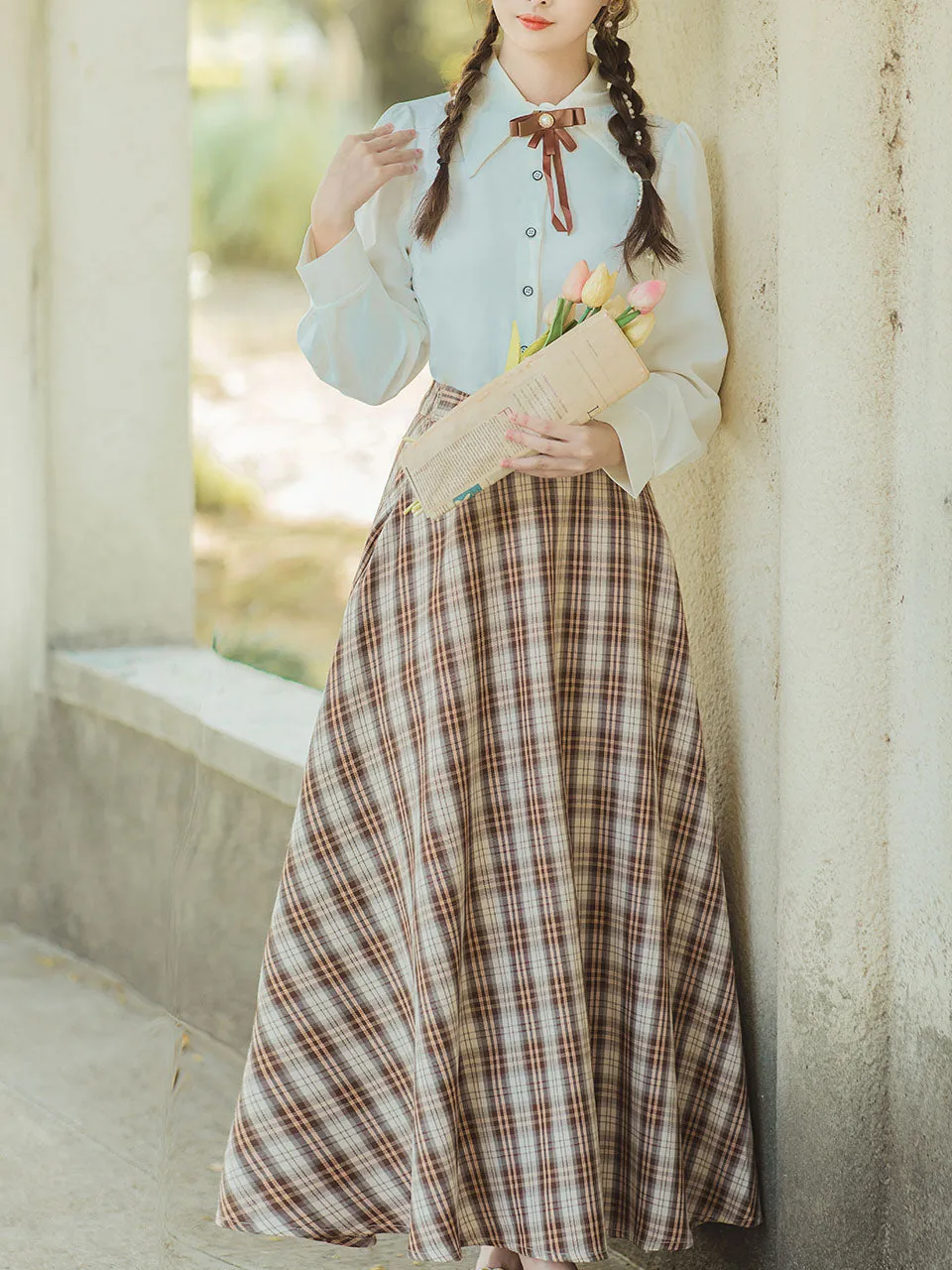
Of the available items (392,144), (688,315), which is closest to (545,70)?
(392,144)

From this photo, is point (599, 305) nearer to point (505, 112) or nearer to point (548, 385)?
point (548, 385)

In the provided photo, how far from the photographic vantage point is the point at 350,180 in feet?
5.30

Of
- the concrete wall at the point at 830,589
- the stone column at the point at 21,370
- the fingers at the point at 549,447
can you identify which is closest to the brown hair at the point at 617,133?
the concrete wall at the point at 830,589

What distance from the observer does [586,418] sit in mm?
1487

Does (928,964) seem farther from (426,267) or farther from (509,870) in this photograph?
(426,267)

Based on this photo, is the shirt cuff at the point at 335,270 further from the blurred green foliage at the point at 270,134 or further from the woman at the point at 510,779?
the blurred green foliage at the point at 270,134

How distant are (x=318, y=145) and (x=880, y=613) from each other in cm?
207

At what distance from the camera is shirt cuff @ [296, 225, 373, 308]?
1.62 metres

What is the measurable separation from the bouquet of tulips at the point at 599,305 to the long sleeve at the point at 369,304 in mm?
211

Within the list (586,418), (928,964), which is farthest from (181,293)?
(928,964)

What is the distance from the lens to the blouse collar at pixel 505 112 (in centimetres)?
161

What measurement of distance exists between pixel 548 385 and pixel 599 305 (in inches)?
3.4

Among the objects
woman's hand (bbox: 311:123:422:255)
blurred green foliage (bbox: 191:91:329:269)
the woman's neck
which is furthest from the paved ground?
blurred green foliage (bbox: 191:91:329:269)

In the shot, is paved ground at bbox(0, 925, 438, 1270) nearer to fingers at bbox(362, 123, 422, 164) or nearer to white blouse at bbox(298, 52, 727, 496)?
white blouse at bbox(298, 52, 727, 496)
